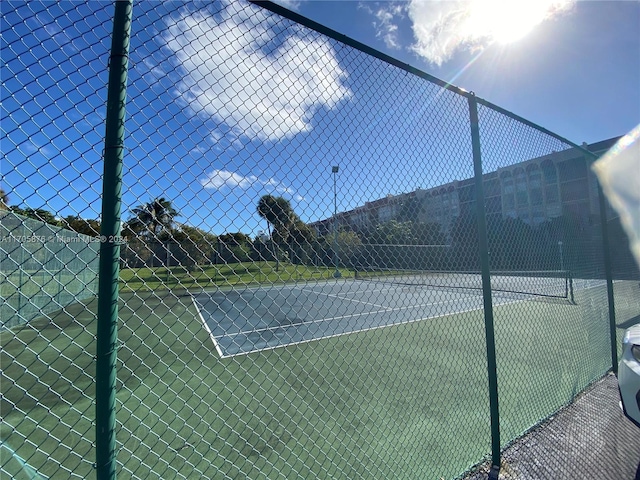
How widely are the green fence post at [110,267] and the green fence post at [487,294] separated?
219 centimetres

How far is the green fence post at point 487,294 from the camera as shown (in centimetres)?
219

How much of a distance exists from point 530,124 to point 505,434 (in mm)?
2893

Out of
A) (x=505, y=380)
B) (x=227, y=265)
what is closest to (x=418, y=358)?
(x=505, y=380)

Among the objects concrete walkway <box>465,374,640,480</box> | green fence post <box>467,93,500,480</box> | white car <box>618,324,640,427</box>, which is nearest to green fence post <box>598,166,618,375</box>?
concrete walkway <box>465,374,640,480</box>

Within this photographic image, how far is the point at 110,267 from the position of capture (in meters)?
1.04

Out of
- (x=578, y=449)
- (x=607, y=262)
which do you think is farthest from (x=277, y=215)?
(x=607, y=262)

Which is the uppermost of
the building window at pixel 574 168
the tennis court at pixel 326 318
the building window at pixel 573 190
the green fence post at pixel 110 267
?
the building window at pixel 574 168

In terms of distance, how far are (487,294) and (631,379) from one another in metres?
1.19

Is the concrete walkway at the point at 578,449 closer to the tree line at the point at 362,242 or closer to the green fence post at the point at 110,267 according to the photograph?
the tree line at the point at 362,242

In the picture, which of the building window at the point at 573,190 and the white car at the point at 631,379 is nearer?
the white car at the point at 631,379

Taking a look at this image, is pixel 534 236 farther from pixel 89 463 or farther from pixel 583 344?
pixel 89 463

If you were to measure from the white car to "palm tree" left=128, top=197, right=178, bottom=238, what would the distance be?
3258 millimetres

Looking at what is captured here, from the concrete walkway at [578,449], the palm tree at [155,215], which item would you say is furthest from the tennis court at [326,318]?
the palm tree at [155,215]

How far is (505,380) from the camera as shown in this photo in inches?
149
